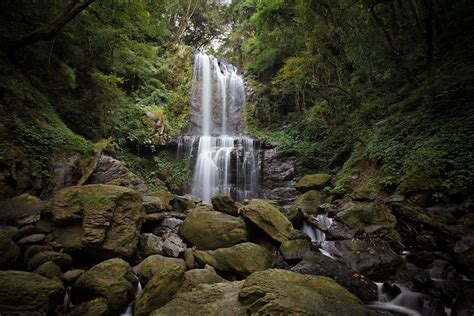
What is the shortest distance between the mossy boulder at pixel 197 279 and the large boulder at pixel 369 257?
2975mm

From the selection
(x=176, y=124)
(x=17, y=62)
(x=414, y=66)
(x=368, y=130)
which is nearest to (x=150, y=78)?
(x=176, y=124)

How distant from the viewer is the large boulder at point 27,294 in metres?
3.34

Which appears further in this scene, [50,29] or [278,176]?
[278,176]

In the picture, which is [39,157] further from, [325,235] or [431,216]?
[431,216]

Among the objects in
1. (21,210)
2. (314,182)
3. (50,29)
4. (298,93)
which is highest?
(298,93)

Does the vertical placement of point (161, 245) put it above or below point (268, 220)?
below

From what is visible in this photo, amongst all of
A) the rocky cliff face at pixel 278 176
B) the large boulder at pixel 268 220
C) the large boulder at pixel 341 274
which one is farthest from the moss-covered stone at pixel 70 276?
the rocky cliff face at pixel 278 176

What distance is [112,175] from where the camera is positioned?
8727 millimetres

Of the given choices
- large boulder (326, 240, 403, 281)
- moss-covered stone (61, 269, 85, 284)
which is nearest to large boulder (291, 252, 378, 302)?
large boulder (326, 240, 403, 281)

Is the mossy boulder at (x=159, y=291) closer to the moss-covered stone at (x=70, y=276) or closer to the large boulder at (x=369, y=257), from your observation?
the moss-covered stone at (x=70, y=276)

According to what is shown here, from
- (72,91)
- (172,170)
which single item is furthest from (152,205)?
(172,170)

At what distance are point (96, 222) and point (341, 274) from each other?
186 inches

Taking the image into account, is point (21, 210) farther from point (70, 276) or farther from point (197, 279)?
point (197, 279)

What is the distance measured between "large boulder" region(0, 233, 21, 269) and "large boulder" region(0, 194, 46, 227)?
3.79 ft
